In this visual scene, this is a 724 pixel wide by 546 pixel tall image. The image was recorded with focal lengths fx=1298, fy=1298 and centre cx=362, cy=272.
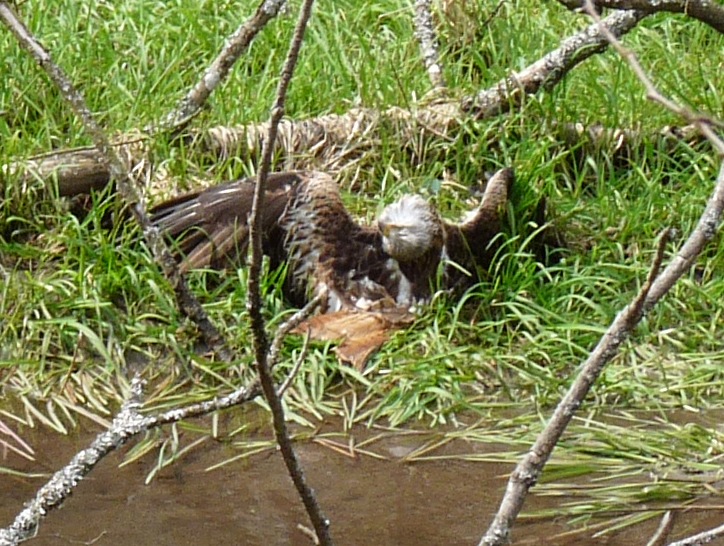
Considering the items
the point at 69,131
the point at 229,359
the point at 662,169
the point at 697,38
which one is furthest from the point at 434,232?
→ the point at 697,38

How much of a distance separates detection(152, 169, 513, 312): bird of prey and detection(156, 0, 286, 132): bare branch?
391mm

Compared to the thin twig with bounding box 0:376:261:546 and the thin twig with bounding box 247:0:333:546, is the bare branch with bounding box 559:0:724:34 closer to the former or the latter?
the thin twig with bounding box 247:0:333:546

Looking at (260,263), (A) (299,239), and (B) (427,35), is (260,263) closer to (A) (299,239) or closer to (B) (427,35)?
(A) (299,239)

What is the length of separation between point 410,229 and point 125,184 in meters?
0.85

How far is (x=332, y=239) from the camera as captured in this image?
389 cm

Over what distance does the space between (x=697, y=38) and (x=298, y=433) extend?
8.74 ft

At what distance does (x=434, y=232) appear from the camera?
3840mm

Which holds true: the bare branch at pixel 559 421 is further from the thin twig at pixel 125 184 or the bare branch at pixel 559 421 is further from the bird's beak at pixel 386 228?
the bird's beak at pixel 386 228

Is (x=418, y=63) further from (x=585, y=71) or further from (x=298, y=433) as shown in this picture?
(x=298, y=433)

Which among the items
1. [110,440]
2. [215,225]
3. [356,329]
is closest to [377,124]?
[215,225]

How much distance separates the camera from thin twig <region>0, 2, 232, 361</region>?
3.28 meters

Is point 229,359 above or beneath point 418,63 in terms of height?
beneath

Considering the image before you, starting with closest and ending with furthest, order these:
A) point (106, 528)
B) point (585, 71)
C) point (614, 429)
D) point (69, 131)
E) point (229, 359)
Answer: point (106, 528)
point (614, 429)
point (229, 359)
point (69, 131)
point (585, 71)

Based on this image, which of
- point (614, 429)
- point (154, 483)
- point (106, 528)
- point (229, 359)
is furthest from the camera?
point (229, 359)
